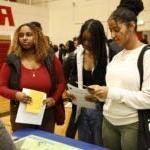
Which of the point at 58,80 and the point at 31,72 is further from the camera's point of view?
the point at 58,80

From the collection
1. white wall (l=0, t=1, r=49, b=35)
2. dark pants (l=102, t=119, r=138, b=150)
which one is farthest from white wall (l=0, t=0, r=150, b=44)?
dark pants (l=102, t=119, r=138, b=150)

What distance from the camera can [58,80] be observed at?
2441 millimetres

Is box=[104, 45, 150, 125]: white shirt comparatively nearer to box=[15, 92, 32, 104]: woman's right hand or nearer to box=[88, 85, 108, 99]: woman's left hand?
box=[88, 85, 108, 99]: woman's left hand

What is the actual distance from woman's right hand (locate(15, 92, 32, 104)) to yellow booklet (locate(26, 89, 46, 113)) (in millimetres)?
27

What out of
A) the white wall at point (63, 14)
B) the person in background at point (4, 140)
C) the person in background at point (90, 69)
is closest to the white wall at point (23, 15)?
the white wall at point (63, 14)

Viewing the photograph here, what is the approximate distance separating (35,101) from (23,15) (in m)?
8.19

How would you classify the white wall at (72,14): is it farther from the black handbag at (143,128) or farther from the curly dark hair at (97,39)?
the black handbag at (143,128)

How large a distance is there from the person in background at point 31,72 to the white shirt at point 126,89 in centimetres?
70

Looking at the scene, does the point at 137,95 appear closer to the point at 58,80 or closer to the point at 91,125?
the point at 91,125

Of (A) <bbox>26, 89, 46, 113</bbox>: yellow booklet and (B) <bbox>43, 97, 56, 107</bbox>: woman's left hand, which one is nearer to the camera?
(A) <bbox>26, 89, 46, 113</bbox>: yellow booklet

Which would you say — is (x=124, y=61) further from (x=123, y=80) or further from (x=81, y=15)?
(x=81, y=15)

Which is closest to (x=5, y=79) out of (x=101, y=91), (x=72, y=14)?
(x=101, y=91)

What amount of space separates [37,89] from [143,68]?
3.20ft

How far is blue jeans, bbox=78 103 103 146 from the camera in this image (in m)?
2.22
